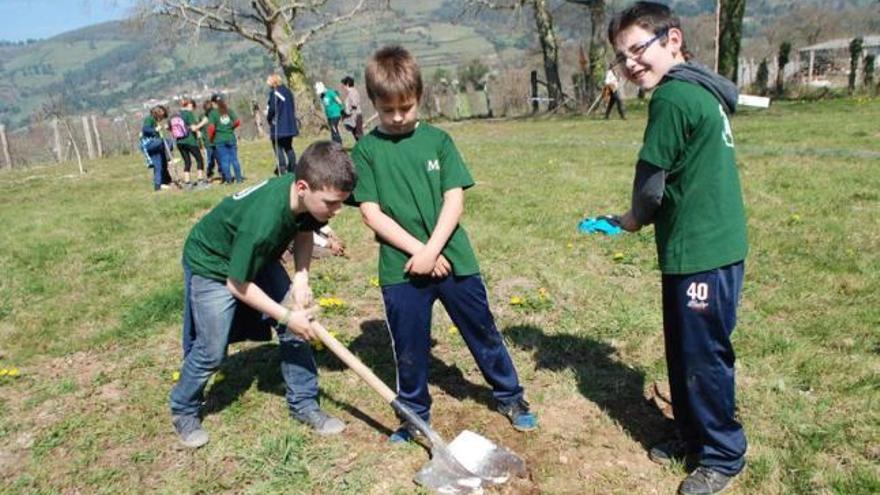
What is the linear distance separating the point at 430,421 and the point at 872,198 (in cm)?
702

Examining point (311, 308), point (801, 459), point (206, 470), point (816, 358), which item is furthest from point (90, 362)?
point (816, 358)

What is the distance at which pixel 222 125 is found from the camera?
14117 mm

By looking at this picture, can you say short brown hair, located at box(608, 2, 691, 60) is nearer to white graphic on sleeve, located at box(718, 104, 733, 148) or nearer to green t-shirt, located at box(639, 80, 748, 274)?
green t-shirt, located at box(639, 80, 748, 274)

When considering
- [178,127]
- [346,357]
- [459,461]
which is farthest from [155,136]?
[459,461]

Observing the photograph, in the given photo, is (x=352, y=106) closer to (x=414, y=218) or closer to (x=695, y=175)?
(x=414, y=218)

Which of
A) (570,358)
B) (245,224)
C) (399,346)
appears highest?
(245,224)

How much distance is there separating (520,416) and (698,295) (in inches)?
56.9

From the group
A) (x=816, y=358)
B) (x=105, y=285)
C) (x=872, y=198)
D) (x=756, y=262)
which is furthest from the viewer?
(x=872, y=198)

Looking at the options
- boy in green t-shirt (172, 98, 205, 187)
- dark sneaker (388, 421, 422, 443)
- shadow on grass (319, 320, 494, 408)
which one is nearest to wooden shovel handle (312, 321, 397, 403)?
dark sneaker (388, 421, 422, 443)

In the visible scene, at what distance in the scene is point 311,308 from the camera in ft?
12.4

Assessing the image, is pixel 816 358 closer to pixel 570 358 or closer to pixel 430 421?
pixel 570 358

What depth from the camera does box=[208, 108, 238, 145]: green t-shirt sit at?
554 inches

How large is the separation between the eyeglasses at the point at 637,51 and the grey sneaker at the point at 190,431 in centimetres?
325

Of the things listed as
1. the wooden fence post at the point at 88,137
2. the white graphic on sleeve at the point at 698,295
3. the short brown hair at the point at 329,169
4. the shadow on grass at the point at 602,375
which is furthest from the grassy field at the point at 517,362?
the wooden fence post at the point at 88,137
